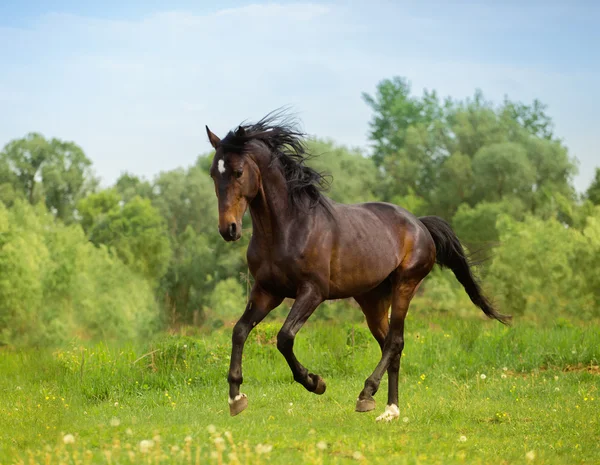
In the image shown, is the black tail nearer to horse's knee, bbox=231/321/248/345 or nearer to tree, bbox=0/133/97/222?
horse's knee, bbox=231/321/248/345

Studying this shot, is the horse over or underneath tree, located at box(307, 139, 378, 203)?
underneath

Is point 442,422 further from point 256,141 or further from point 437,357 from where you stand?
point 437,357

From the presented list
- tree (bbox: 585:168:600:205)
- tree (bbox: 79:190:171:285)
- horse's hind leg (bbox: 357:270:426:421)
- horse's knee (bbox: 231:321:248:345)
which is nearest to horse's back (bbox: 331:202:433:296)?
horse's hind leg (bbox: 357:270:426:421)

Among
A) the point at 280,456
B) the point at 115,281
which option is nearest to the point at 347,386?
the point at 280,456

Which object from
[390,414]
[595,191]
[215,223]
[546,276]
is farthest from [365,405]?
[215,223]

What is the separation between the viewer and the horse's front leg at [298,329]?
24.9 ft

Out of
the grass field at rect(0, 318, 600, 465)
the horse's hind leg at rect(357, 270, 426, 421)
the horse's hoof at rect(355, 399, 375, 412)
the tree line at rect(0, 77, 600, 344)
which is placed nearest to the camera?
the grass field at rect(0, 318, 600, 465)

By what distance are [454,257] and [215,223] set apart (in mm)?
43787

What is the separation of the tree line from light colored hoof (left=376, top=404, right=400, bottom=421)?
18.2 metres

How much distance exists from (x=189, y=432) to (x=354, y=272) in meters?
2.49

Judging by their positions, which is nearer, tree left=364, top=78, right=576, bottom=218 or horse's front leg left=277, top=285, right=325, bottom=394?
horse's front leg left=277, top=285, right=325, bottom=394

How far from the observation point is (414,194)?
59906mm

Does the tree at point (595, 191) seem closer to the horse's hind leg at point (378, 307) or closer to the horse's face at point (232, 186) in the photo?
the horse's hind leg at point (378, 307)

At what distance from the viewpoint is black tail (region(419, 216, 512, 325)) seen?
10.3 m
